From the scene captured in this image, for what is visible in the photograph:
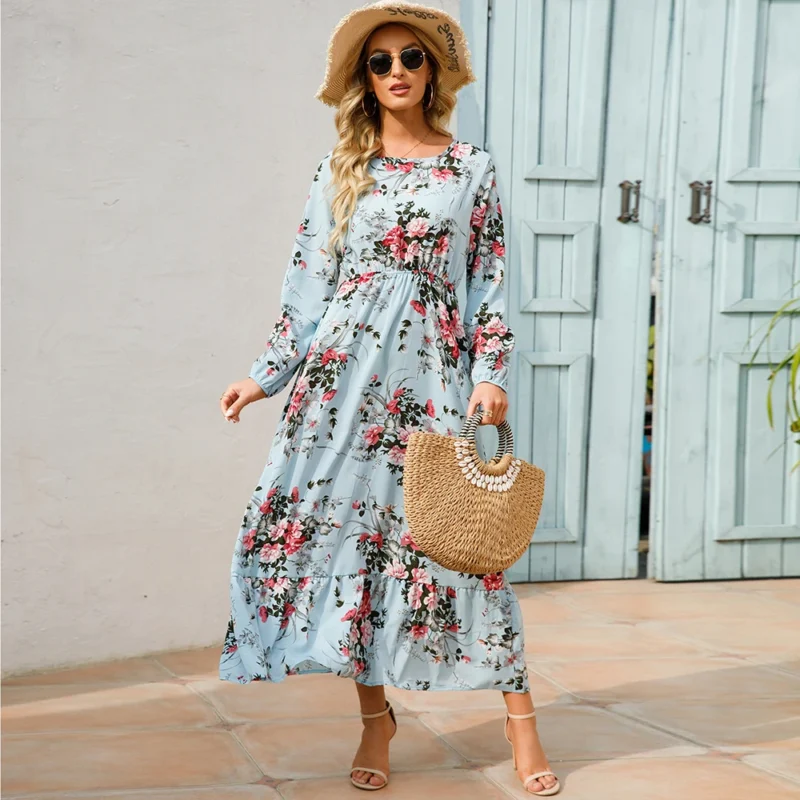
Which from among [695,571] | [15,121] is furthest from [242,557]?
[695,571]

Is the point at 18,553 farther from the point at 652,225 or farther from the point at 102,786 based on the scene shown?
the point at 652,225

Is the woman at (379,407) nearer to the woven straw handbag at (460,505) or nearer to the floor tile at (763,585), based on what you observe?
the woven straw handbag at (460,505)

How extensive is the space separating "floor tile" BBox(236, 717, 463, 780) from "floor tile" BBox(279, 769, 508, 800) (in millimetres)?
49

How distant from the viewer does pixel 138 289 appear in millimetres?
3424

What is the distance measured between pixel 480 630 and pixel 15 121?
185 cm

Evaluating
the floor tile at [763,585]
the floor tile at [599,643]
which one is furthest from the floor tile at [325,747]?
the floor tile at [763,585]

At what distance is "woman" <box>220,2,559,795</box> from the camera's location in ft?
7.79

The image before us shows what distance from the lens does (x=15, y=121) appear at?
3.24 m

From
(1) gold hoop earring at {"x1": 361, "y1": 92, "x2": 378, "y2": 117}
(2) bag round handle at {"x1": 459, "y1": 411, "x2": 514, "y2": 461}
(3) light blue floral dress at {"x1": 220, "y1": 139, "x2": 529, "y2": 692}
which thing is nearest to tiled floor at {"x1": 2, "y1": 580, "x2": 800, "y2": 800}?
(3) light blue floral dress at {"x1": 220, "y1": 139, "x2": 529, "y2": 692}

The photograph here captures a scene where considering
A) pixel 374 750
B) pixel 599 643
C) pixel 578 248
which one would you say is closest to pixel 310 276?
pixel 374 750

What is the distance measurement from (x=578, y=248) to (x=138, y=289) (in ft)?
5.51

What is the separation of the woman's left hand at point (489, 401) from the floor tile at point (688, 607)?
167cm

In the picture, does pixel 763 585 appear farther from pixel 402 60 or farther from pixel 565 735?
pixel 402 60

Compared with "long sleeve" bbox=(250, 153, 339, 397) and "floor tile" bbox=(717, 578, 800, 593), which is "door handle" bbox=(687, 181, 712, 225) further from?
"long sleeve" bbox=(250, 153, 339, 397)
